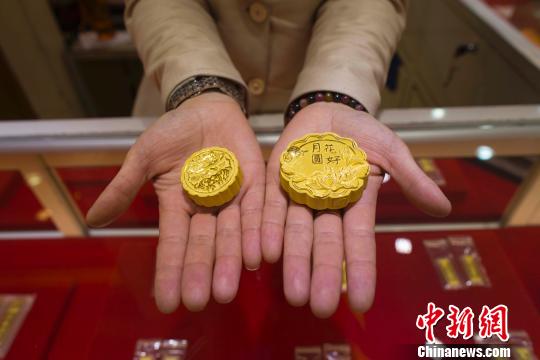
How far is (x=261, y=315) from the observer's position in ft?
3.69

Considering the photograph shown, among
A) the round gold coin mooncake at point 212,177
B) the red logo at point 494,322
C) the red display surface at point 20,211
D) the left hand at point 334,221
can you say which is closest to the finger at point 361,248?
the left hand at point 334,221

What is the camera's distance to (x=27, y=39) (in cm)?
188

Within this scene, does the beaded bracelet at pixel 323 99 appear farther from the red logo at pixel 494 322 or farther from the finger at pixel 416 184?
the red logo at pixel 494 322

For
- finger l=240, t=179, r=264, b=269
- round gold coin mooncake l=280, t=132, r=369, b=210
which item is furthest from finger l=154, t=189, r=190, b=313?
round gold coin mooncake l=280, t=132, r=369, b=210

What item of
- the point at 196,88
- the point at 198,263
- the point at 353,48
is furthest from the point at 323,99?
the point at 198,263

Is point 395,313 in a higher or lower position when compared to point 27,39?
lower

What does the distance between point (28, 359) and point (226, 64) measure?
1009 mm

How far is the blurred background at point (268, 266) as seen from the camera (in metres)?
1.09

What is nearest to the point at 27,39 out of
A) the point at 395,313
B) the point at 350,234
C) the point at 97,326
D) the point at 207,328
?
the point at 97,326

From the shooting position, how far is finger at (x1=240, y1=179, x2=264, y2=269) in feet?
2.85

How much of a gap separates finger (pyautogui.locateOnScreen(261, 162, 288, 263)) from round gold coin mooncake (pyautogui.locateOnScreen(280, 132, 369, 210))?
0.11ft

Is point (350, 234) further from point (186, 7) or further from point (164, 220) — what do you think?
point (186, 7)

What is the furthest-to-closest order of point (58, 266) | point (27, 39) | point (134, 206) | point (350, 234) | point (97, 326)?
point (27, 39)
point (58, 266)
point (134, 206)
point (97, 326)
point (350, 234)

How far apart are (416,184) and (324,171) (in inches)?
8.7
